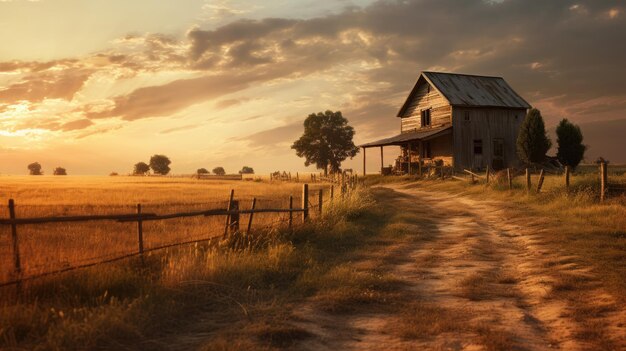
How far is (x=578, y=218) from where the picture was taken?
16000 mm

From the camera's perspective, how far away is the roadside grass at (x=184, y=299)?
6.00 m

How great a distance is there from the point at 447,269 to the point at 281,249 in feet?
11.7

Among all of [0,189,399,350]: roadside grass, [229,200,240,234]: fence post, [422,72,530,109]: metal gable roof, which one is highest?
[422,72,530,109]: metal gable roof

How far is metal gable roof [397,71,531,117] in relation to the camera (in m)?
41.1

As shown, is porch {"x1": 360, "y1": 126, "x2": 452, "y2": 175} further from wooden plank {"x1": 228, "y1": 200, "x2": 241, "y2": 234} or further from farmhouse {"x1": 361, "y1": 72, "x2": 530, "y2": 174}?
wooden plank {"x1": 228, "y1": 200, "x2": 241, "y2": 234}

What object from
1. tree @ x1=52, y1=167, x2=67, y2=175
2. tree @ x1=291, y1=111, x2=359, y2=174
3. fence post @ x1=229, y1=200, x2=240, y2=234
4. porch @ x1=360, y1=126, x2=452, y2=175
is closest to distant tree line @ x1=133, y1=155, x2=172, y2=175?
tree @ x1=52, y1=167, x2=67, y2=175

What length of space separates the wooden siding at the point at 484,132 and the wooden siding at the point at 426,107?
131cm

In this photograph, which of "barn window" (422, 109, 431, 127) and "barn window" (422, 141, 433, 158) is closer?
"barn window" (422, 109, 431, 127)

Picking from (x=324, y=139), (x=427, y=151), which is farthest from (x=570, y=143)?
(x=324, y=139)

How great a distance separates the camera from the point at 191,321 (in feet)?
22.7

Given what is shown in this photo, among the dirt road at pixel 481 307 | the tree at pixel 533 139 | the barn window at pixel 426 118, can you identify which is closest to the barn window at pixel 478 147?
the tree at pixel 533 139

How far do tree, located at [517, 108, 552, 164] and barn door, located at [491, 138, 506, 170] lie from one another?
3.43m

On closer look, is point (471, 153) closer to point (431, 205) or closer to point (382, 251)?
point (431, 205)

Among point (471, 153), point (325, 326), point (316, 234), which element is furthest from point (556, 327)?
point (471, 153)
